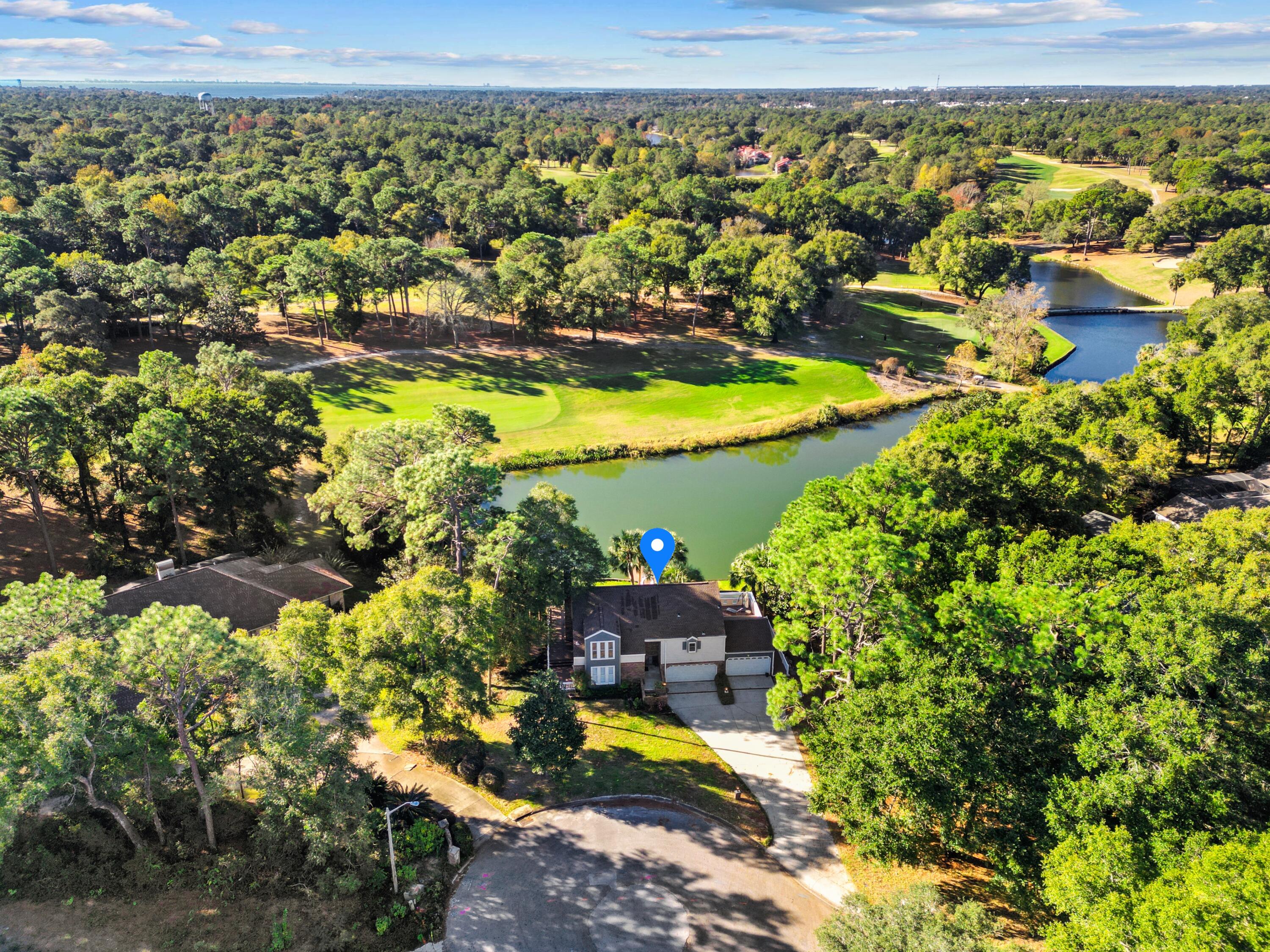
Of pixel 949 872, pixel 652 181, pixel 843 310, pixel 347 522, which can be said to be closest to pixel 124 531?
pixel 347 522

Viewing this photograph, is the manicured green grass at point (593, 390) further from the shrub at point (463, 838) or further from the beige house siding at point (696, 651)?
the shrub at point (463, 838)

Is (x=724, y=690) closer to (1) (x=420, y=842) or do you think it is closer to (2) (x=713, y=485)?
(1) (x=420, y=842)

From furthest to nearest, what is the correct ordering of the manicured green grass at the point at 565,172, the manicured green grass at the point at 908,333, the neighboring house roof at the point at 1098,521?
the manicured green grass at the point at 565,172, the manicured green grass at the point at 908,333, the neighboring house roof at the point at 1098,521

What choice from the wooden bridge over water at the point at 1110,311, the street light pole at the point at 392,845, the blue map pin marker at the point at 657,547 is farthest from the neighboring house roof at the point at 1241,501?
the wooden bridge over water at the point at 1110,311

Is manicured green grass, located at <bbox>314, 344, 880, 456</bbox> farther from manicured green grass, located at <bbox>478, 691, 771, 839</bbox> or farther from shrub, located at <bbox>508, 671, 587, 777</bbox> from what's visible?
shrub, located at <bbox>508, 671, 587, 777</bbox>

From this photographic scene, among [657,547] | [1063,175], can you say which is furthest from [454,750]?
[1063,175]

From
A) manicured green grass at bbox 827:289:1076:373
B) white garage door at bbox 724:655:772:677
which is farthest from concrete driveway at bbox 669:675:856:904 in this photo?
manicured green grass at bbox 827:289:1076:373

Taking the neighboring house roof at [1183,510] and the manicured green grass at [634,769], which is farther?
the neighboring house roof at [1183,510]
